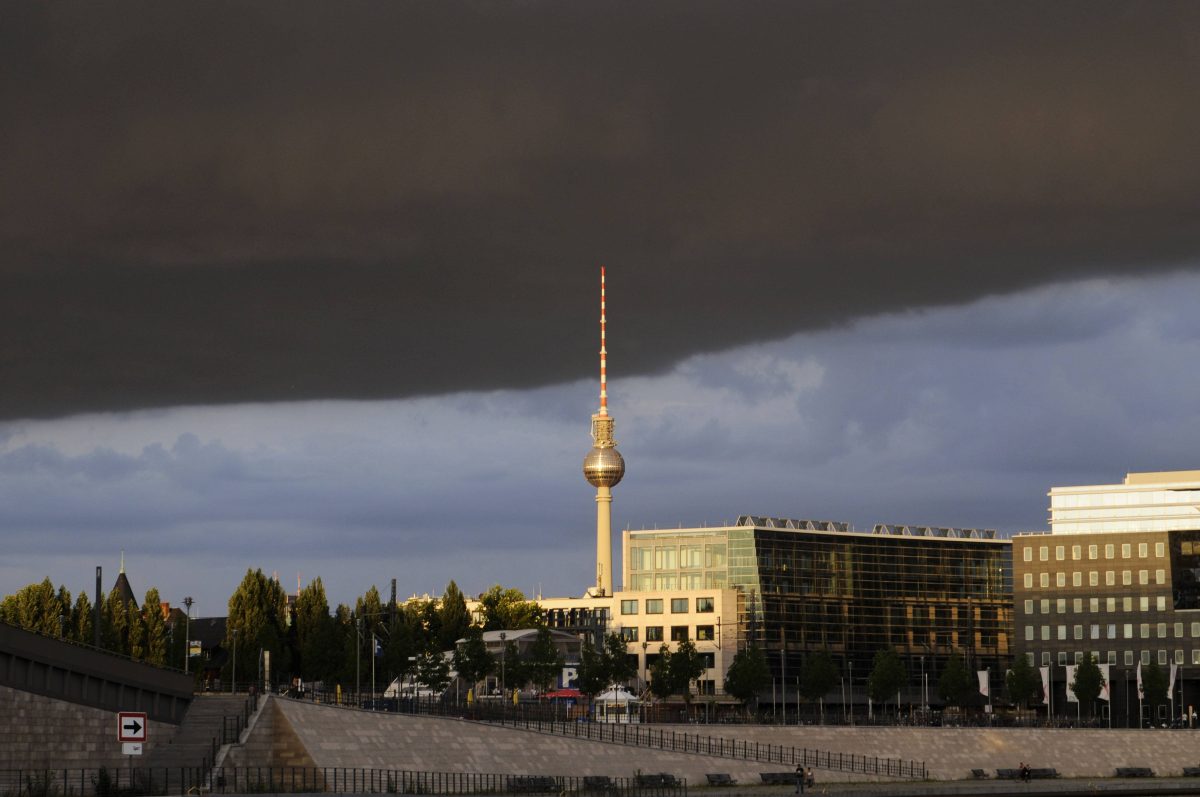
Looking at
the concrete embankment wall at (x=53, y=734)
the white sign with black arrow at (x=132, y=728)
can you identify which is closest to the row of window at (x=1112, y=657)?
the concrete embankment wall at (x=53, y=734)

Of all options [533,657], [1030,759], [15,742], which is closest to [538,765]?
[15,742]

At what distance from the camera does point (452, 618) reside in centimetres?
18288

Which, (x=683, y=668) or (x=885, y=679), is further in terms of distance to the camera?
(x=885, y=679)

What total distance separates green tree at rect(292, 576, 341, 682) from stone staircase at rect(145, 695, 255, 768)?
55404 millimetres

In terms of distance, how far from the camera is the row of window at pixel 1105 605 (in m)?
193

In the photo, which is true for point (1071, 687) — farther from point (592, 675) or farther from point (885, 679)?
point (592, 675)

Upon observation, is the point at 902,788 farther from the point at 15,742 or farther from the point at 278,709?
the point at 15,742

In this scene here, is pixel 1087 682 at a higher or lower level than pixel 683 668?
lower


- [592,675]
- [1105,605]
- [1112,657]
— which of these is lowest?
[592,675]

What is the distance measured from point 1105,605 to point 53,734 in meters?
136

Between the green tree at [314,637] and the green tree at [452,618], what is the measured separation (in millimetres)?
19148

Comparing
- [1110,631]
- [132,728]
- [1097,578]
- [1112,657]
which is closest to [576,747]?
[132,728]

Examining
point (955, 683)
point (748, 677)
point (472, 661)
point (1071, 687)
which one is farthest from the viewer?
point (1071, 687)

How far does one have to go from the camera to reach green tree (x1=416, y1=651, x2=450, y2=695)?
452 feet
